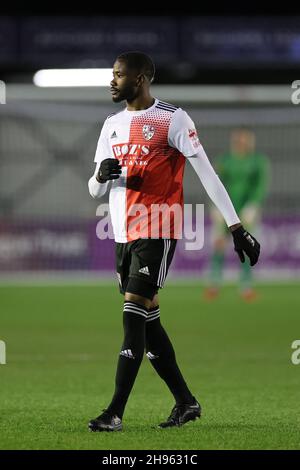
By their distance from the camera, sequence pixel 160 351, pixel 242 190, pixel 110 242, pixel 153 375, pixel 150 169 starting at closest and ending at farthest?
pixel 150 169 < pixel 160 351 < pixel 153 375 < pixel 242 190 < pixel 110 242

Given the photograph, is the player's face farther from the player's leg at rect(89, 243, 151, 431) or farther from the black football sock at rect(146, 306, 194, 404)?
the black football sock at rect(146, 306, 194, 404)

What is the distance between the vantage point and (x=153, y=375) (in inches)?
345

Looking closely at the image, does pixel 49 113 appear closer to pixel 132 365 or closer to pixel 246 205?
pixel 246 205

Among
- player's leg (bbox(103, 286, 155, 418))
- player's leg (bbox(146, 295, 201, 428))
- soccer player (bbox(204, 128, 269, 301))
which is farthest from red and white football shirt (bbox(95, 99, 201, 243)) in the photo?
soccer player (bbox(204, 128, 269, 301))

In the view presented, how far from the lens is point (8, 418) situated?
6.34m

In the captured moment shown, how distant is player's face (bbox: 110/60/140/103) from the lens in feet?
19.5

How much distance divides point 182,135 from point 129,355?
1.23 m

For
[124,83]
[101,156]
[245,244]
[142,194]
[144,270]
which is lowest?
[144,270]

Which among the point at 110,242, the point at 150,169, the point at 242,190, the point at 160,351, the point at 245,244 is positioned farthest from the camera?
the point at 110,242

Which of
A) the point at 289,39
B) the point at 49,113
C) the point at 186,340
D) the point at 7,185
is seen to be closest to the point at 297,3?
the point at 289,39

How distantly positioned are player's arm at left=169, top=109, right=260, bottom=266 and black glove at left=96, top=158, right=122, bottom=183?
335 millimetres

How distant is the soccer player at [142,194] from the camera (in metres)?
5.83

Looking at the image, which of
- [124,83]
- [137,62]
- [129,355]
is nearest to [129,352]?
[129,355]

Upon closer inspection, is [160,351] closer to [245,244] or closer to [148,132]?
[245,244]
